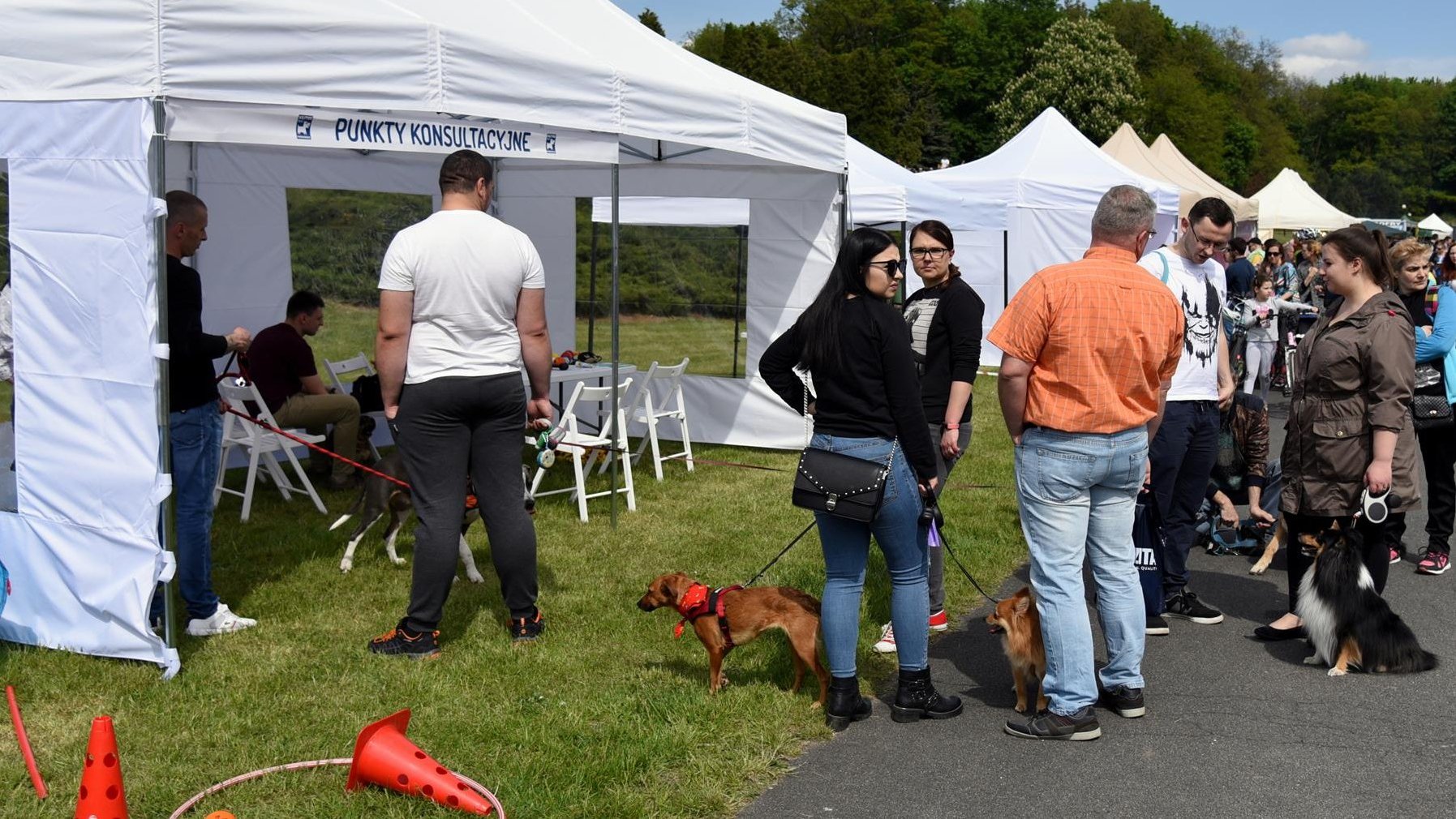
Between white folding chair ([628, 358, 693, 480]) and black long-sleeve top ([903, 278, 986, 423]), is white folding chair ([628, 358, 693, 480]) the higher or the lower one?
the lower one

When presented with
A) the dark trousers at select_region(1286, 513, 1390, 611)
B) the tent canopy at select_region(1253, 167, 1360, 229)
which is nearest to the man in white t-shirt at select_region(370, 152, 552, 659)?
the dark trousers at select_region(1286, 513, 1390, 611)

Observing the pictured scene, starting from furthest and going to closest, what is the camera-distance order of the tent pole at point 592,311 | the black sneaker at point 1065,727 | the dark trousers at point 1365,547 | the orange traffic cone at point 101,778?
the tent pole at point 592,311
the dark trousers at point 1365,547
the black sneaker at point 1065,727
the orange traffic cone at point 101,778

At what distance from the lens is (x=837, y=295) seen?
3.66 metres

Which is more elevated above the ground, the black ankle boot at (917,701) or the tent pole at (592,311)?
the tent pole at (592,311)

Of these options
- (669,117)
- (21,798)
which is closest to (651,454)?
(669,117)

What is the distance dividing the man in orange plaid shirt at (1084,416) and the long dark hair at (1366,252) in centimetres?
122

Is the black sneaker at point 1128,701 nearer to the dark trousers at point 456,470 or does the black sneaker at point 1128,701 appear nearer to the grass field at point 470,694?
the grass field at point 470,694

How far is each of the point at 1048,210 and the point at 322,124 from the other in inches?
478

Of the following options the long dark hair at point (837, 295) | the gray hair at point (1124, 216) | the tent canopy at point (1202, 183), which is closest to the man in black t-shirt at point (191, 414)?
the long dark hair at point (837, 295)

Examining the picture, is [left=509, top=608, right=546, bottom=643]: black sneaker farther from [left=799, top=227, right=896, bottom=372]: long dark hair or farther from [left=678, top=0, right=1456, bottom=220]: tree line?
[left=678, top=0, right=1456, bottom=220]: tree line

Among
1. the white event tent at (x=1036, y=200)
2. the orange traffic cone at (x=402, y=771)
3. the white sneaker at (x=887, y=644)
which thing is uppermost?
the white event tent at (x=1036, y=200)

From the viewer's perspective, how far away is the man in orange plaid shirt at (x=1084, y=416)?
3.65 m

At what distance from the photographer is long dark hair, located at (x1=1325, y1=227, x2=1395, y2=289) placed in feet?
15.0

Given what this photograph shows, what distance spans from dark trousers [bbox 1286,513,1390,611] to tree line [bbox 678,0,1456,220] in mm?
47898
